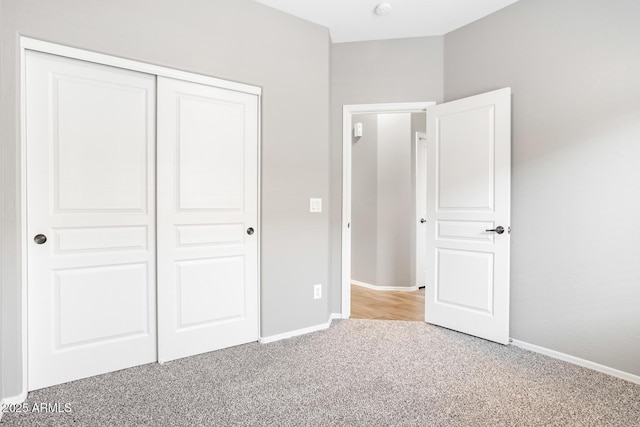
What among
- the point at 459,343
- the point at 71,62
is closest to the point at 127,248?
the point at 71,62

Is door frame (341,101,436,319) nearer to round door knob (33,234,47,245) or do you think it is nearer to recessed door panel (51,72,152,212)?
recessed door panel (51,72,152,212)

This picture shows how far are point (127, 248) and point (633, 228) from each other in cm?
315

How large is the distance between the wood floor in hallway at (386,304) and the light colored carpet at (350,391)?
82 cm

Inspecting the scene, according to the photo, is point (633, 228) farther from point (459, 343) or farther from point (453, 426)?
point (453, 426)

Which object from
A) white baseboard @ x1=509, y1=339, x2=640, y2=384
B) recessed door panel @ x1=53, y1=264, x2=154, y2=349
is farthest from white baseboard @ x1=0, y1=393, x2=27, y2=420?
white baseboard @ x1=509, y1=339, x2=640, y2=384

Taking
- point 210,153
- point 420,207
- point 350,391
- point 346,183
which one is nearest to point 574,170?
point 346,183

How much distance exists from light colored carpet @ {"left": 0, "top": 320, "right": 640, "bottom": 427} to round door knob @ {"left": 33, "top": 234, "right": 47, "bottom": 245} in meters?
0.83

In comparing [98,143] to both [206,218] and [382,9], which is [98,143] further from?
[382,9]

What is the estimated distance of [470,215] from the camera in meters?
2.82

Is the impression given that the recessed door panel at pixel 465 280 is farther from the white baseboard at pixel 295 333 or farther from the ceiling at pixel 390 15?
the ceiling at pixel 390 15

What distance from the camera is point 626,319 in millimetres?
2117

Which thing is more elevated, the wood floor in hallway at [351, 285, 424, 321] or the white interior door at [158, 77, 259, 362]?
the white interior door at [158, 77, 259, 362]

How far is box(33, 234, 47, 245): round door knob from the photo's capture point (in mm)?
1899

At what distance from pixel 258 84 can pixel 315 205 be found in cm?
106
